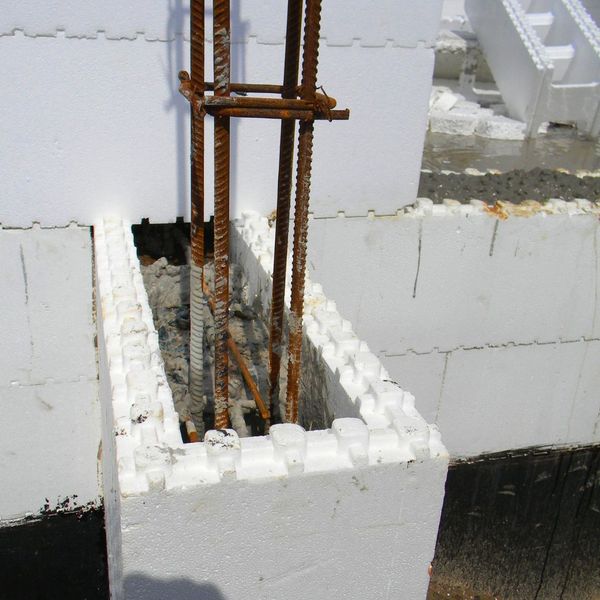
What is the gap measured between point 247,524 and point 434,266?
11.3 ft

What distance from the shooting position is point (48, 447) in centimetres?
531

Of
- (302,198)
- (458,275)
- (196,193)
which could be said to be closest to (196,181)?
(196,193)

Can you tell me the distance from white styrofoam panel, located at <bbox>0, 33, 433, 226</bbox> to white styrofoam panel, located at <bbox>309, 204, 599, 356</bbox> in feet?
1.04

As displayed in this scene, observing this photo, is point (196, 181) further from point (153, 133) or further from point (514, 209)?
point (514, 209)

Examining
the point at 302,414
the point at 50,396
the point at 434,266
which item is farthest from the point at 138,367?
the point at 434,266

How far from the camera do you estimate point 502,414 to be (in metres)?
6.57

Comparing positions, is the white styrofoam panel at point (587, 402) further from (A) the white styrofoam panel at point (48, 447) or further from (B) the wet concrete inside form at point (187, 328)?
(A) the white styrofoam panel at point (48, 447)

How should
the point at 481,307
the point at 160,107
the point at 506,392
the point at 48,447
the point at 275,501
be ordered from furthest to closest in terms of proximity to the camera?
the point at 506,392, the point at 481,307, the point at 48,447, the point at 160,107, the point at 275,501

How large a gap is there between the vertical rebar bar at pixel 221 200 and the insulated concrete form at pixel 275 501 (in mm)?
281

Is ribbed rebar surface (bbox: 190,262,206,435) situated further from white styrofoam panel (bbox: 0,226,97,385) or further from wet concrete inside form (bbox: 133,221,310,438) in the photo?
white styrofoam panel (bbox: 0,226,97,385)

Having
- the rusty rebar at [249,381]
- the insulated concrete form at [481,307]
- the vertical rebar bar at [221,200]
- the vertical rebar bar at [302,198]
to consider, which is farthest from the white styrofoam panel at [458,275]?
the vertical rebar bar at [221,200]

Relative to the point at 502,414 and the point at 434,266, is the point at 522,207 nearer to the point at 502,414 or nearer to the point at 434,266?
the point at 434,266

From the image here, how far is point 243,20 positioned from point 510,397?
390cm

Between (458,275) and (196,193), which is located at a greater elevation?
(196,193)
